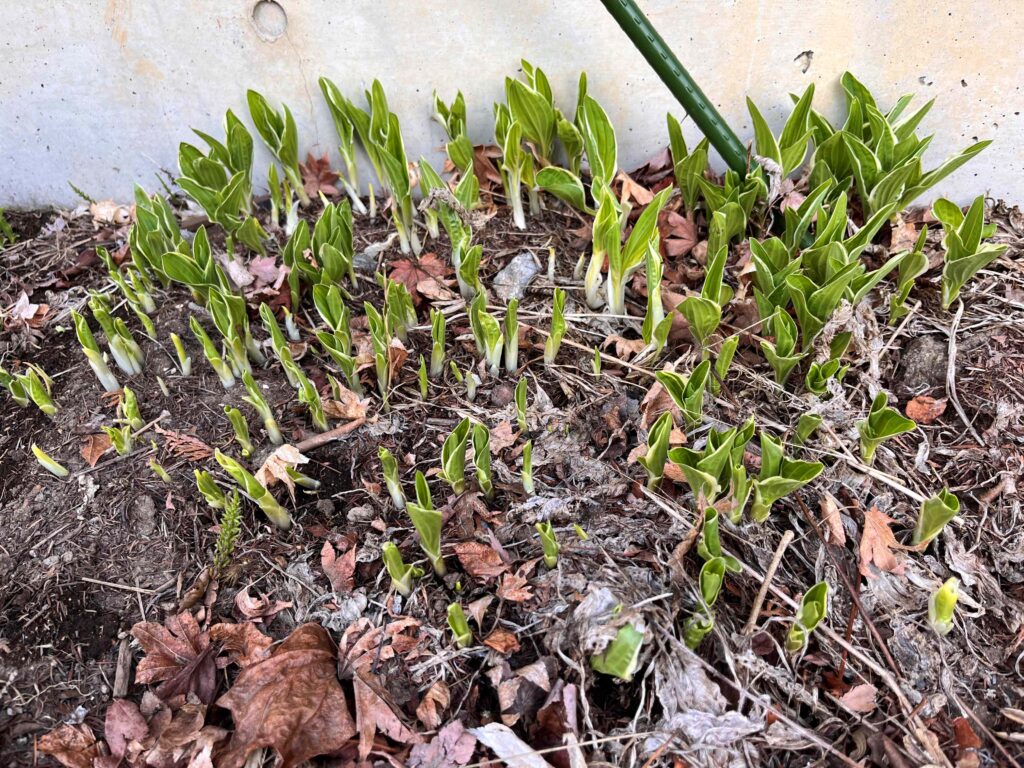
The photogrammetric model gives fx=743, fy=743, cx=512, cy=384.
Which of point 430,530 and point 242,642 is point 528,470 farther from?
point 242,642

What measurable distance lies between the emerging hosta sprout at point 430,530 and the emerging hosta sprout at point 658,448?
477 millimetres

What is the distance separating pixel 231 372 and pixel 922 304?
1.96 meters

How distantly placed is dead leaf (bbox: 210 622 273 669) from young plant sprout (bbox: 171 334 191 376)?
2.49ft

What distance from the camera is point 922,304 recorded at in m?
2.14

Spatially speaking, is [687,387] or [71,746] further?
[687,387]

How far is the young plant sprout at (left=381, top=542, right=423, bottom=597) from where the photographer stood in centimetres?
148

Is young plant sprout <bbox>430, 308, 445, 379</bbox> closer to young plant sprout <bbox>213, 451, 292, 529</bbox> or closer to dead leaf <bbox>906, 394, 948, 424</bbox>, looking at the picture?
young plant sprout <bbox>213, 451, 292, 529</bbox>

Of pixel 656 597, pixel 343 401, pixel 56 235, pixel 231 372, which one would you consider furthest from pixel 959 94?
pixel 56 235

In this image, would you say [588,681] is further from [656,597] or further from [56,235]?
[56,235]

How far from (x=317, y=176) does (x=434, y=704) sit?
184 cm

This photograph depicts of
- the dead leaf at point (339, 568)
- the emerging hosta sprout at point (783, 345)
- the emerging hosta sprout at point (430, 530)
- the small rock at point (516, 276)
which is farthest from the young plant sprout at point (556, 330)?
the dead leaf at point (339, 568)

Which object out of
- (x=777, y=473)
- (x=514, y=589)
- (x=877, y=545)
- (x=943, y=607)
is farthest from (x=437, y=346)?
(x=943, y=607)

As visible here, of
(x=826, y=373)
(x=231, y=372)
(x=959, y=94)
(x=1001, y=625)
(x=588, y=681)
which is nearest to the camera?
(x=588, y=681)

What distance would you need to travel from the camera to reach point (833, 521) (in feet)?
5.58
